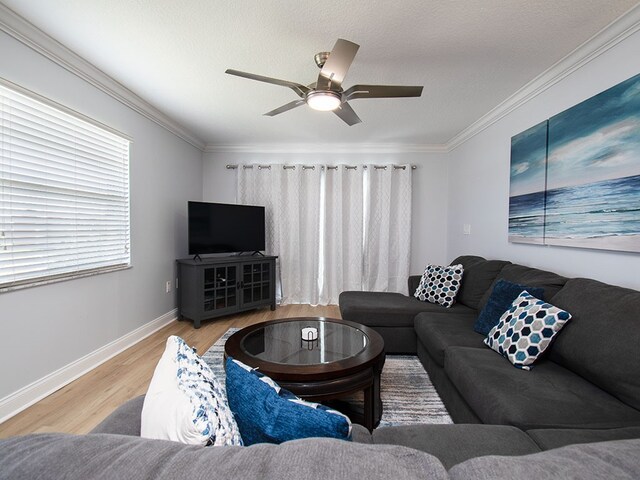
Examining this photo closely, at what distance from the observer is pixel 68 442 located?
48cm

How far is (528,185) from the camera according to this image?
2.59 meters

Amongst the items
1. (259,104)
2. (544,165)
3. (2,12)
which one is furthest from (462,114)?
(2,12)

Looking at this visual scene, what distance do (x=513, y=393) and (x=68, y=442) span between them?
1555 millimetres

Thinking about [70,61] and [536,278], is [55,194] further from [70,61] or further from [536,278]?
[536,278]

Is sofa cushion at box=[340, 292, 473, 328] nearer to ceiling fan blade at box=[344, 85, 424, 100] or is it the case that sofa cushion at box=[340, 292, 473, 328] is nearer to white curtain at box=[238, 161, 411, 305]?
white curtain at box=[238, 161, 411, 305]

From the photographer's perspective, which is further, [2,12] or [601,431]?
[2,12]

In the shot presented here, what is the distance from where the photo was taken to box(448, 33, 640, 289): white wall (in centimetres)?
185

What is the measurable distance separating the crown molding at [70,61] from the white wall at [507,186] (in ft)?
12.1

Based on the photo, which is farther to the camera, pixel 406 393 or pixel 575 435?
pixel 406 393

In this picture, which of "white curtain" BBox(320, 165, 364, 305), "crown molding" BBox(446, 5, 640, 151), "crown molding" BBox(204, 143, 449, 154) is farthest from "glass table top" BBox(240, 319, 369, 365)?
"crown molding" BBox(204, 143, 449, 154)

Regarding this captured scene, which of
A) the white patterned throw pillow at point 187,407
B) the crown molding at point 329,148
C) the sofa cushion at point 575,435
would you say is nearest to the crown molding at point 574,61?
the crown molding at point 329,148

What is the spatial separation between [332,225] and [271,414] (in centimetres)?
390

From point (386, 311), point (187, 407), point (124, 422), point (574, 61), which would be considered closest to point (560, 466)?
point (187, 407)

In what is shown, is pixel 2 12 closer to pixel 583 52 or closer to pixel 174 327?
pixel 174 327
